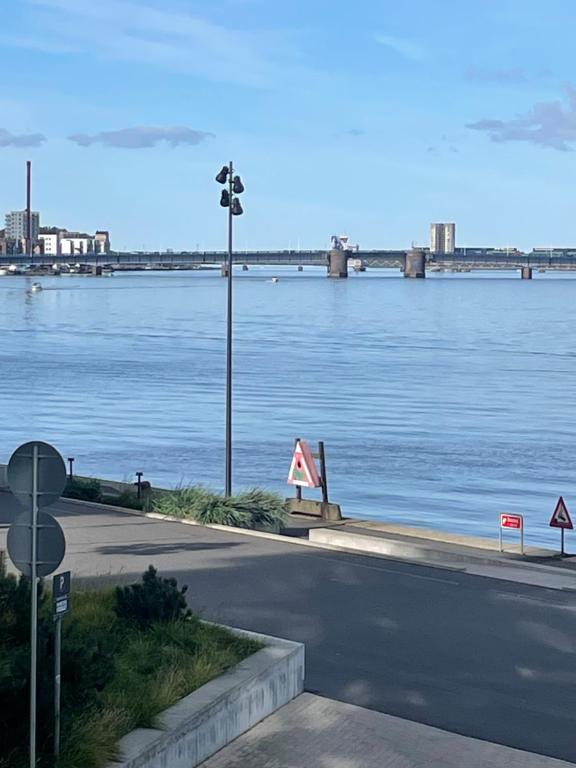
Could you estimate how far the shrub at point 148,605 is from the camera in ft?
34.7

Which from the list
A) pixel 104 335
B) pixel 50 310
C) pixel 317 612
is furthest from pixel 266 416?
pixel 50 310

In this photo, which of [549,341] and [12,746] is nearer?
[12,746]

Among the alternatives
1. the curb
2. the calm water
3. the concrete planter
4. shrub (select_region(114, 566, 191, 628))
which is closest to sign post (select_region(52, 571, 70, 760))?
the concrete planter

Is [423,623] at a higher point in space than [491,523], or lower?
higher

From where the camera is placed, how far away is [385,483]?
113ft

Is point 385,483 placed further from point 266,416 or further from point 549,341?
point 549,341

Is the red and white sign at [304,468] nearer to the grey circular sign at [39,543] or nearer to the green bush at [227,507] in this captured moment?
the green bush at [227,507]

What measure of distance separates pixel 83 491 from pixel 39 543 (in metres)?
14.8

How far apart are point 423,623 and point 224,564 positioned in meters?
3.49

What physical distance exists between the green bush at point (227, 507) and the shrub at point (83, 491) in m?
1.22

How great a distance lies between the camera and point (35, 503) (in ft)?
22.7

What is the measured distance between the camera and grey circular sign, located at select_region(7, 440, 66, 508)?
6898 mm

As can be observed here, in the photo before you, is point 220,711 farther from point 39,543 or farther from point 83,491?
point 83,491

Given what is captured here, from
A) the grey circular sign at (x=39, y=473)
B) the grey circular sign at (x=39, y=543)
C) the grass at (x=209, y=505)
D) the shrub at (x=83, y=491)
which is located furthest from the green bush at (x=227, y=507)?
the grey circular sign at (x=39, y=473)
